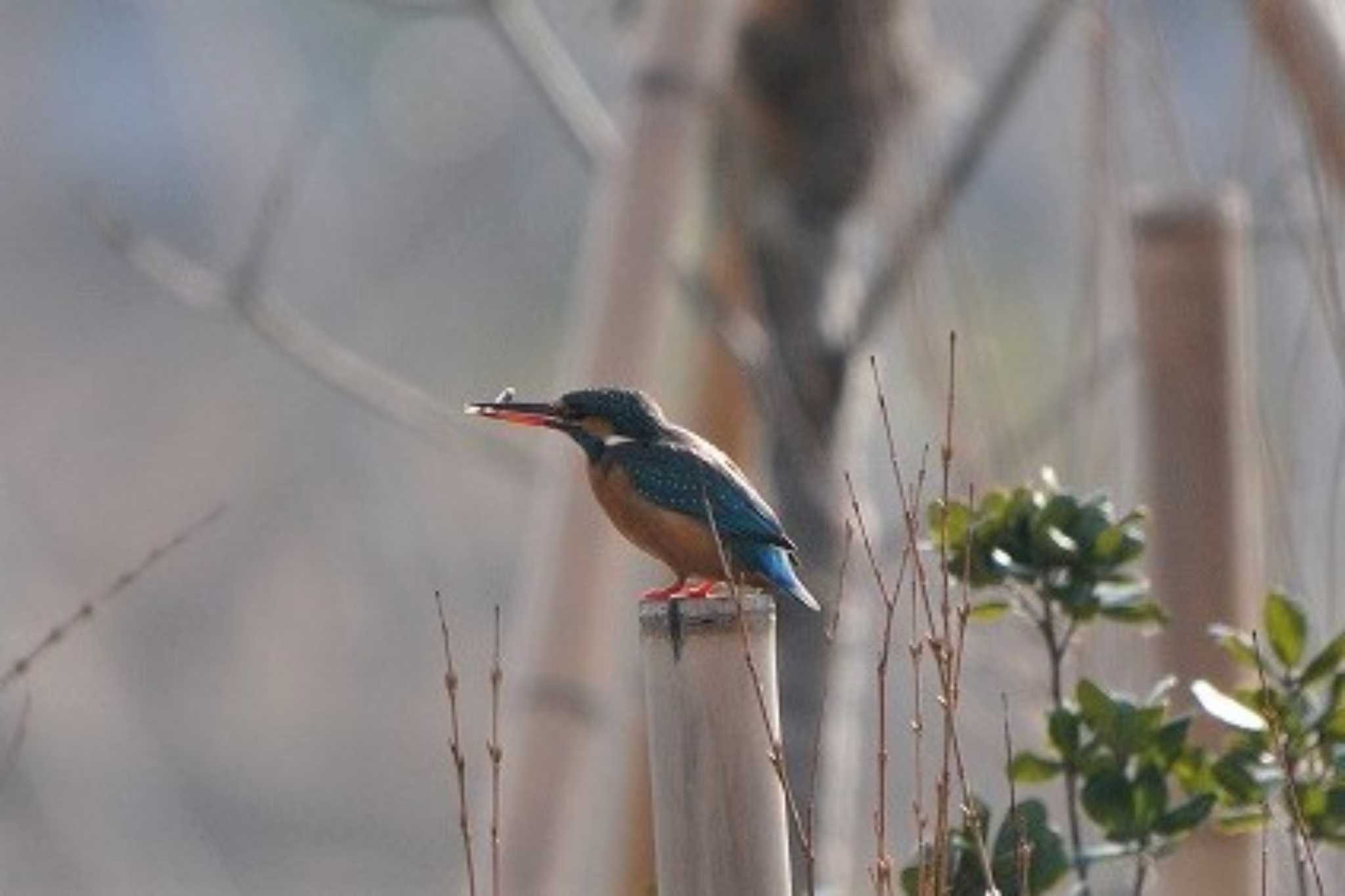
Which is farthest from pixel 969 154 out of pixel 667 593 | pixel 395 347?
pixel 395 347

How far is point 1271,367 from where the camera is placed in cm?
366

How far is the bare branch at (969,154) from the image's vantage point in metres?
2.90

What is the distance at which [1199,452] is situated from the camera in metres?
2.15

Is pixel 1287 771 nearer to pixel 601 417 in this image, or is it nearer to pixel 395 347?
pixel 601 417

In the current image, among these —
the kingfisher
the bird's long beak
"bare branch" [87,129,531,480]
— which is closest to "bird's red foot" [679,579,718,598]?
the kingfisher

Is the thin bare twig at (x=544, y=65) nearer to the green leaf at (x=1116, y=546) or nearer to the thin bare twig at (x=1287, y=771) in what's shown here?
the green leaf at (x=1116, y=546)

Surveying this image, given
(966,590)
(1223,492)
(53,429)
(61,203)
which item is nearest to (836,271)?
(1223,492)

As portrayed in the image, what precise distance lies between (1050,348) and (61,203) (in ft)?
8.60

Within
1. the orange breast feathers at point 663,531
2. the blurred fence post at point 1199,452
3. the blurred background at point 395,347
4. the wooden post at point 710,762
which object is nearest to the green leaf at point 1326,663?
the blurred fence post at point 1199,452

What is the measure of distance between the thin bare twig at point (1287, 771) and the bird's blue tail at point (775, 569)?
0.96ft

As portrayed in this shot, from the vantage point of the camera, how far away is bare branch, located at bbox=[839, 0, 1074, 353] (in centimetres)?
290

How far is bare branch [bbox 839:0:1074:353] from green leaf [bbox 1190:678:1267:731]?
42.0 inches

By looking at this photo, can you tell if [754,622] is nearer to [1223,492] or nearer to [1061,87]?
[1223,492]

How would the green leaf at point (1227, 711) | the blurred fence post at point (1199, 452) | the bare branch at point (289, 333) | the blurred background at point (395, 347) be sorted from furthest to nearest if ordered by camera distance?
the blurred background at point (395, 347) → the bare branch at point (289, 333) → the blurred fence post at point (1199, 452) → the green leaf at point (1227, 711)
